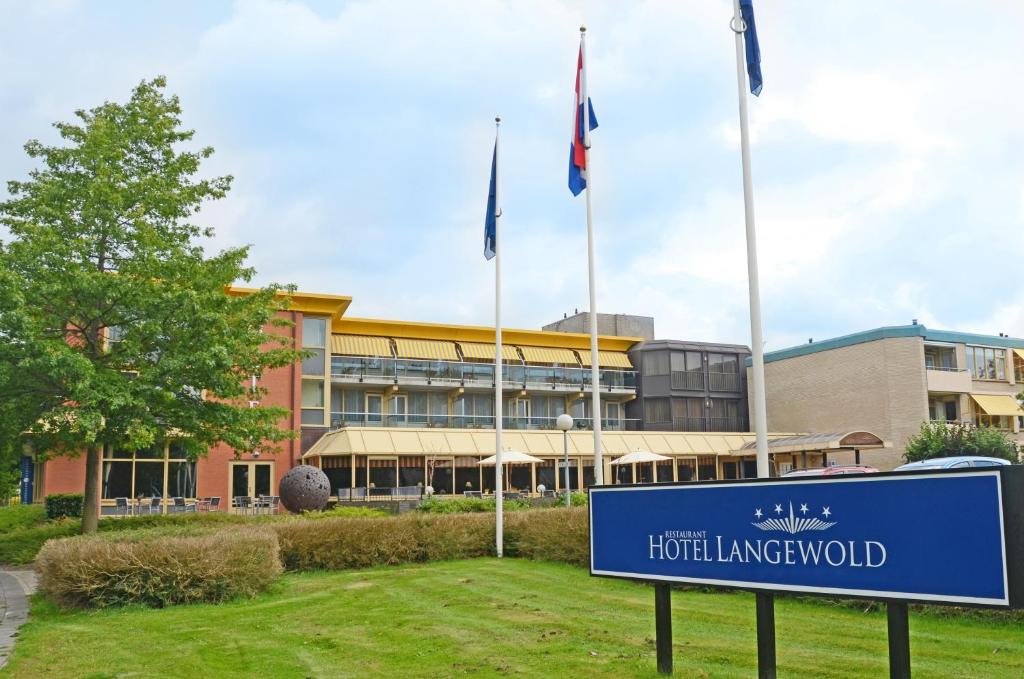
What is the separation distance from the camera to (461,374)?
46.9 m

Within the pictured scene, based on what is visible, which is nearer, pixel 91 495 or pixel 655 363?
pixel 91 495

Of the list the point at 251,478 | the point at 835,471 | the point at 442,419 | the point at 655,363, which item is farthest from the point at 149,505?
the point at 655,363

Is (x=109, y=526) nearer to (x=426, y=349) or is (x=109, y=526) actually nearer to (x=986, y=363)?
(x=426, y=349)

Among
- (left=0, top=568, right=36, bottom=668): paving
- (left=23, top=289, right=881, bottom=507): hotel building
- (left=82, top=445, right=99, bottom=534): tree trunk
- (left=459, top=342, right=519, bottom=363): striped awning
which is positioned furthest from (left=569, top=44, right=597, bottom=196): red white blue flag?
(left=459, top=342, right=519, bottom=363): striped awning

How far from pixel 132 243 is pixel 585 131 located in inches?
444

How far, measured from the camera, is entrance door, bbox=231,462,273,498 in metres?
39.1

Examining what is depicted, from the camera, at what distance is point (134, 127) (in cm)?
2038

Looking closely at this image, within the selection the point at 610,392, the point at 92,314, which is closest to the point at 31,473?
the point at 92,314

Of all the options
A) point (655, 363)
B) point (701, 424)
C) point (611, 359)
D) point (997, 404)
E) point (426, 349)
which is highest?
point (426, 349)

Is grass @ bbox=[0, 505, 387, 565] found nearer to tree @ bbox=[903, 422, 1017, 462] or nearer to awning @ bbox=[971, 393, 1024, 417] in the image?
tree @ bbox=[903, 422, 1017, 462]

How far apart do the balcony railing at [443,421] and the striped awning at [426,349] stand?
3402 mm

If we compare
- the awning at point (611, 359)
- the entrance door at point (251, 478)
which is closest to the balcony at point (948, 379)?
the awning at point (611, 359)

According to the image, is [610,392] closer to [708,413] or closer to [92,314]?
[708,413]

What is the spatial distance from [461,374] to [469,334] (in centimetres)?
342
